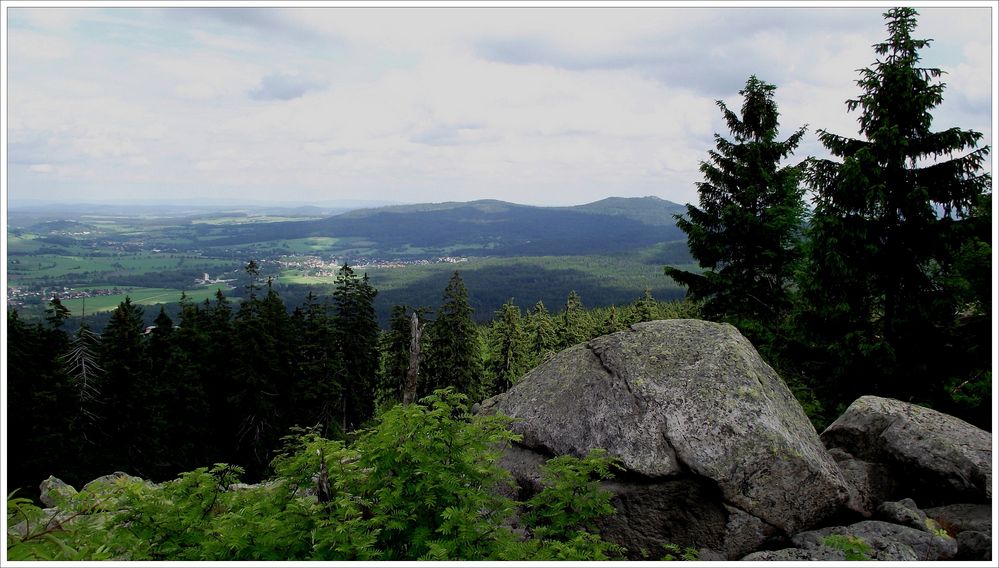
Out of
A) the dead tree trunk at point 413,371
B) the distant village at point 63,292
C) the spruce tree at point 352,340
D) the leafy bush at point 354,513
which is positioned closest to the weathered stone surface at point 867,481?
the leafy bush at point 354,513

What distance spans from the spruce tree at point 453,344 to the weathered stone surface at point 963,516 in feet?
97.3

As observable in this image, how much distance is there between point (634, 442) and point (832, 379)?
1022cm

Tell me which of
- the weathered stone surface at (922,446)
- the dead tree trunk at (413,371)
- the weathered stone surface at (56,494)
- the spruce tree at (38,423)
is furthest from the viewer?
the spruce tree at (38,423)

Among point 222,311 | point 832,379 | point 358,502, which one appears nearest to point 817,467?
point 358,502

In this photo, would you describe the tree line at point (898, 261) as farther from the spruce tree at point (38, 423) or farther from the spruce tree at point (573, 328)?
the spruce tree at point (573, 328)

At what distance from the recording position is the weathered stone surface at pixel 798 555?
709 cm

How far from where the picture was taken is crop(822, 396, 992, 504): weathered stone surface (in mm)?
8766

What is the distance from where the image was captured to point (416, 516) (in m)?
5.77

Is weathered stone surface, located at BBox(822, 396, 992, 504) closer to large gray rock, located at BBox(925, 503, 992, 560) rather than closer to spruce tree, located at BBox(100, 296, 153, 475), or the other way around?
large gray rock, located at BBox(925, 503, 992, 560)

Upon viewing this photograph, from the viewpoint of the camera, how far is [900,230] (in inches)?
549

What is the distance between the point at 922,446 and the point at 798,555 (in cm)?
401

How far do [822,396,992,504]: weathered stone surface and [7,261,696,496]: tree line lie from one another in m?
13.2

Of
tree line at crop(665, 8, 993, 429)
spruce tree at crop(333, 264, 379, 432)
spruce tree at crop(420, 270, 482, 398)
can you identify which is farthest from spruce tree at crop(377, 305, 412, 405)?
tree line at crop(665, 8, 993, 429)

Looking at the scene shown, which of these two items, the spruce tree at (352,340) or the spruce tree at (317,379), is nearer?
the spruce tree at (317,379)
